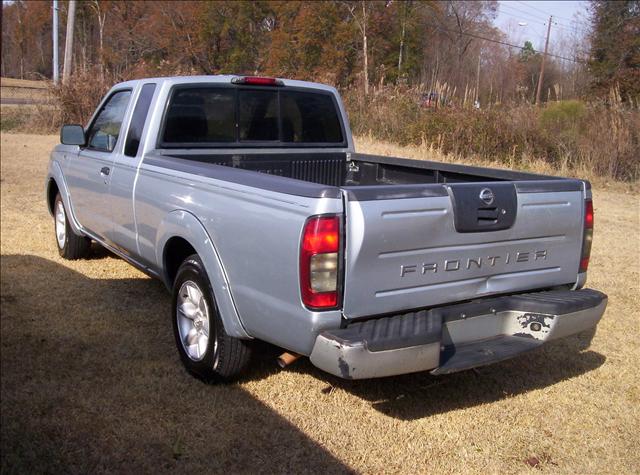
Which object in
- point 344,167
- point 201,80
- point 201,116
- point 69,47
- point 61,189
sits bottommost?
point 61,189

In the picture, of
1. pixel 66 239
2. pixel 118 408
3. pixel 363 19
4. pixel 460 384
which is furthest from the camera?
pixel 363 19

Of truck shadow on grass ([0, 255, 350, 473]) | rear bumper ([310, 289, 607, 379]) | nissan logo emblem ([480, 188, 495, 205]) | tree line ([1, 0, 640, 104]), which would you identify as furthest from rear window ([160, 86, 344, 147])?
tree line ([1, 0, 640, 104])

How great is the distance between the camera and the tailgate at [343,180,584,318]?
3270mm

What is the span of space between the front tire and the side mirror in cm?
221

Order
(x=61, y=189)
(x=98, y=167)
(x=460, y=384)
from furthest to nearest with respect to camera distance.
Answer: (x=61, y=189), (x=98, y=167), (x=460, y=384)

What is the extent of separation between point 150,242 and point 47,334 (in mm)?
1043

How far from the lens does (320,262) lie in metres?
3.22

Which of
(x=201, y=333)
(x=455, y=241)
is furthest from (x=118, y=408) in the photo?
(x=455, y=241)

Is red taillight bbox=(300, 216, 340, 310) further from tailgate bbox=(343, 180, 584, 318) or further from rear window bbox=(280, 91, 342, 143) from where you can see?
rear window bbox=(280, 91, 342, 143)

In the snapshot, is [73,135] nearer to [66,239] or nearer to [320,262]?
[66,239]

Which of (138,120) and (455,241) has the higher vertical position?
(138,120)

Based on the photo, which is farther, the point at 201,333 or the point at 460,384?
the point at 460,384

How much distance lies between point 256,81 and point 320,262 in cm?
253

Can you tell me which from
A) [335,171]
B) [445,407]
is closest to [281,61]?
[335,171]
